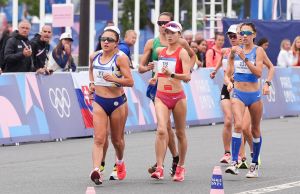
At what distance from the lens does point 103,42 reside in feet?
43.8

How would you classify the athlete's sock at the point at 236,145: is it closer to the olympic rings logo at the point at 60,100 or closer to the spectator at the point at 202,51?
the olympic rings logo at the point at 60,100

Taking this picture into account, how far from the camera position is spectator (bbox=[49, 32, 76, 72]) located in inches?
814

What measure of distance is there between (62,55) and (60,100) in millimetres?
1509

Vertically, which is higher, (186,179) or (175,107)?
(175,107)

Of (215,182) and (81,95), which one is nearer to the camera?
(215,182)

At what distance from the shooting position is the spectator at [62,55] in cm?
2067

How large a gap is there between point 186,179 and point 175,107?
937 mm

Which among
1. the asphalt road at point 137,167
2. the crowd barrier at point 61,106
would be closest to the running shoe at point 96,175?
the asphalt road at point 137,167

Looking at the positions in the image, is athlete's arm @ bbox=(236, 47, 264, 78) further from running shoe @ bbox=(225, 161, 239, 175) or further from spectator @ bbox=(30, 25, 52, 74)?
spectator @ bbox=(30, 25, 52, 74)

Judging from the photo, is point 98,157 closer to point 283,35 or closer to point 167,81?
point 167,81

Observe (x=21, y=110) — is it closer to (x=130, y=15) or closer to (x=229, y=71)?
(x=229, y=71)

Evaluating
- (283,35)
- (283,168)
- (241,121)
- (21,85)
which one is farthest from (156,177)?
(283,35)

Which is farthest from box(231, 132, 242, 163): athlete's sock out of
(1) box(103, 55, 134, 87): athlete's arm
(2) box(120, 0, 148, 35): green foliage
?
(2) box(120, 0, 148, 35): green foliage

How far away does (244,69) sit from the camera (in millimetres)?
14500
